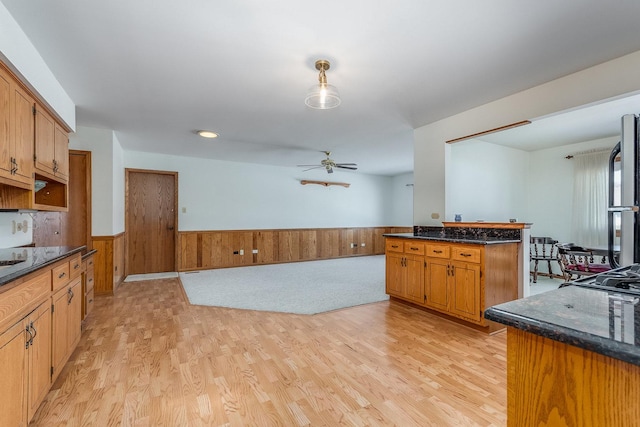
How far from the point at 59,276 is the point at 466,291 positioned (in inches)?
131

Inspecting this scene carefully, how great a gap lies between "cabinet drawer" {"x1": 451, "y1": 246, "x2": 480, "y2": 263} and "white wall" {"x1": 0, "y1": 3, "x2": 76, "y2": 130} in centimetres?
370

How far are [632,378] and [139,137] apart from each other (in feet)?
17.5

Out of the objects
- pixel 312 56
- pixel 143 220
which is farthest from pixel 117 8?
pixel 143 220

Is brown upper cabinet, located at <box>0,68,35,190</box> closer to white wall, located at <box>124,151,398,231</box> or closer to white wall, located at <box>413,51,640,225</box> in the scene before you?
white wall, located at <box>124,151,398,231</box>

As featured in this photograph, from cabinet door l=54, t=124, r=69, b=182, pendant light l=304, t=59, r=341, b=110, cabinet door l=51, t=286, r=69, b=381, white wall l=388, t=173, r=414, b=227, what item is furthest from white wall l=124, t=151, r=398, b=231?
pendant light l=304, t=59, r=341, b=110

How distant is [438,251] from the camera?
10.3ft

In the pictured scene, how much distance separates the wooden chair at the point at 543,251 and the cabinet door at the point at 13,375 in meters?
5.90

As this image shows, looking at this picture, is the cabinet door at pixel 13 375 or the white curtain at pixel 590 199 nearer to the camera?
the cabinet door at pixel 13 375

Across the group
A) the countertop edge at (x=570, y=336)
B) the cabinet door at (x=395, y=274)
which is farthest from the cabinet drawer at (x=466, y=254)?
the countertop edge at (x=570, y=336)

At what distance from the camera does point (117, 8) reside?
169 centimetres

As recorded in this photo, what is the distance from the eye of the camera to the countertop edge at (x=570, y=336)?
22.2 inches

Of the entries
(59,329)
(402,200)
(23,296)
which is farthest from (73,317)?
(402,200)

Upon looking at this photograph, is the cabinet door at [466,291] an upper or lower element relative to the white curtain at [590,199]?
lower

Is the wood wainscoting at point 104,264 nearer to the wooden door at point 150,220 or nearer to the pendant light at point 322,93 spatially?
the wooden door at point 150,220
